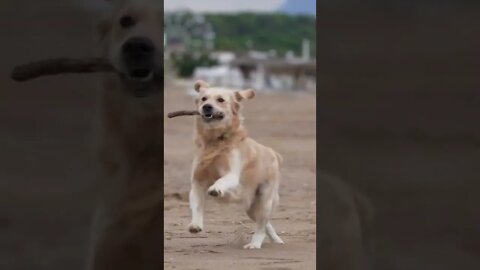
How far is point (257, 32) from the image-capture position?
4731cm

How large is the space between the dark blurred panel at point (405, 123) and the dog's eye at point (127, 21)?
2.56ft

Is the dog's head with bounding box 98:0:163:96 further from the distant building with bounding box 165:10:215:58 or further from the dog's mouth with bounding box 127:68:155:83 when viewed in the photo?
the distant building with bounding box 165:10:215:58

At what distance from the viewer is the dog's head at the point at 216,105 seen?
4246mm

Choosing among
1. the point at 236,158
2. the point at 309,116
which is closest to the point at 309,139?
the point at 309,116

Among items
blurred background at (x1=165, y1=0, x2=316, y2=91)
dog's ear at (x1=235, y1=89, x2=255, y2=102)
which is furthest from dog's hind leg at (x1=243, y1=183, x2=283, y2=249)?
blurred background at (x1=165, y1=0, x2=316, y2=91)

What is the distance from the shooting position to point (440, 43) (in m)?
3.62

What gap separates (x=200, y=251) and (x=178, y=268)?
235mm

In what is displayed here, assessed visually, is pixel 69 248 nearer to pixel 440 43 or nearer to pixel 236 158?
pixel 236 158

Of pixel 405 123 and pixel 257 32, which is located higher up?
pixel 405 123

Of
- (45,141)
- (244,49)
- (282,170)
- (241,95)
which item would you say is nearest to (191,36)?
Answer: (244,49)

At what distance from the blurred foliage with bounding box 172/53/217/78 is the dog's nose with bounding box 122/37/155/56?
3249 cm

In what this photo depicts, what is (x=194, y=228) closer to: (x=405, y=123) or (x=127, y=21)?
(x=127, y=21)

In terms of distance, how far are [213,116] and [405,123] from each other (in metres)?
1.00

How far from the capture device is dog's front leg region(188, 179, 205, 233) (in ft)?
14.0
